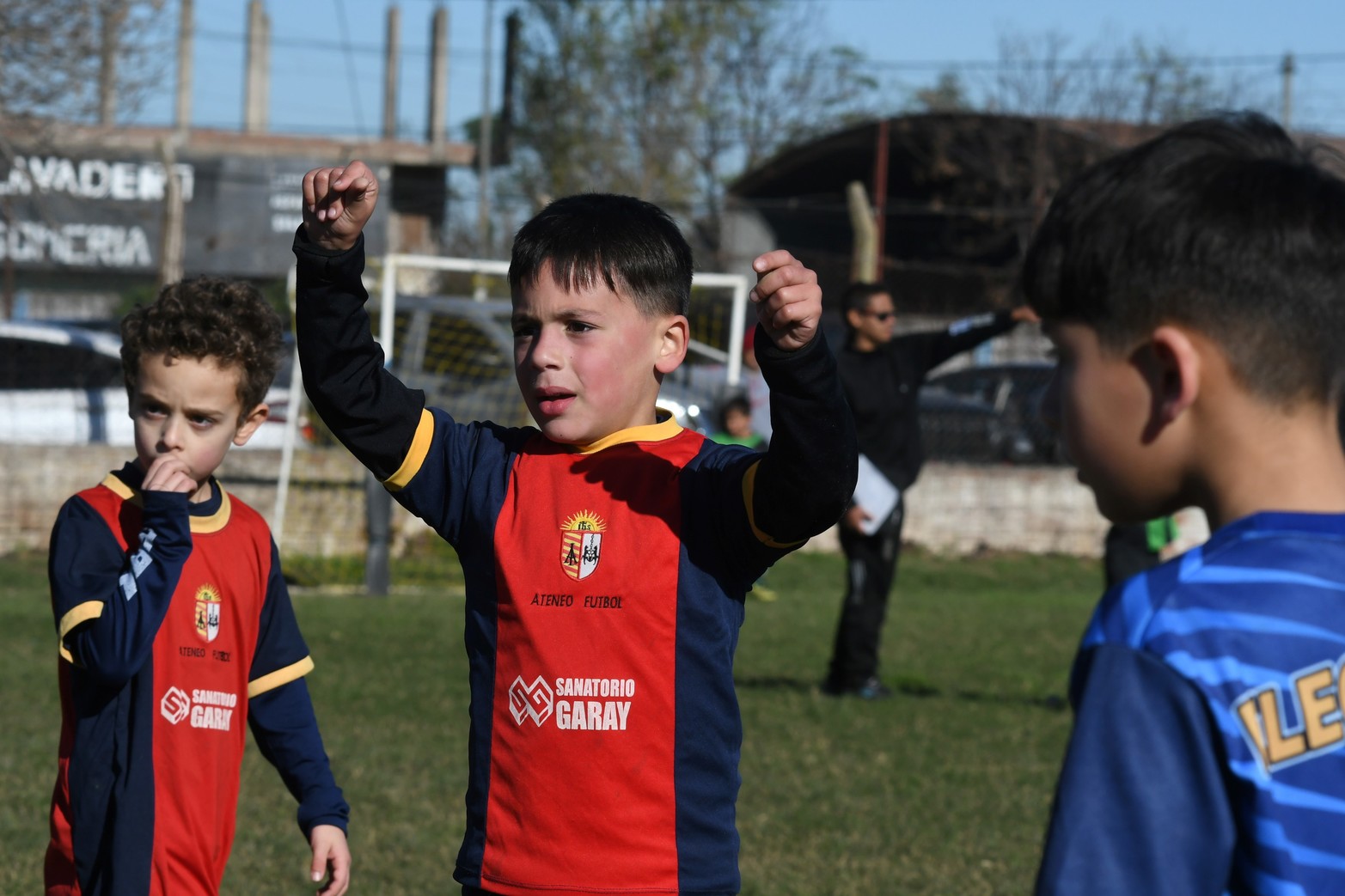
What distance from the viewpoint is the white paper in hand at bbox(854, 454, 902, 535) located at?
809cm

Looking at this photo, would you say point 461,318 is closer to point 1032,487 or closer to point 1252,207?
point 1032,487

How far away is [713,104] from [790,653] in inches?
921

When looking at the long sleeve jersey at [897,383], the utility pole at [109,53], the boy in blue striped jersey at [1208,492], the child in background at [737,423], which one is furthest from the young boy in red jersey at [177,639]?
the utility pole at [109,53]

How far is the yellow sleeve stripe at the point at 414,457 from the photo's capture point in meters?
2.54

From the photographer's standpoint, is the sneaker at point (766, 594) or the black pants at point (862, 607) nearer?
the black pants at point (862, 607)

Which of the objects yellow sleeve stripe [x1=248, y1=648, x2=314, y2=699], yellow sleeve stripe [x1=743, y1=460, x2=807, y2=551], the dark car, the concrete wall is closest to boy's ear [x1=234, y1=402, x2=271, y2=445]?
yellow sleeve stripe [x1=248, y1=648, x2=314, y2=699]

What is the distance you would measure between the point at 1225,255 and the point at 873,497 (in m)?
6.79

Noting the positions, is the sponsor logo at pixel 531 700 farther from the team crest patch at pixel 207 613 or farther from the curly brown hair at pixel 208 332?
the curly brown hair at pixel 208 332

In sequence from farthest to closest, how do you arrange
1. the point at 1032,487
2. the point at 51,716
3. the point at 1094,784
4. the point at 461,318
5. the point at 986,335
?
the point at 1032,487 < the point at 461,318 < the point at 986,335 < the point at 51,716 < the point at 1094,784

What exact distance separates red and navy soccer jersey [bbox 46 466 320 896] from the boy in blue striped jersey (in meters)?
1.73

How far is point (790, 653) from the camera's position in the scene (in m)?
9.45

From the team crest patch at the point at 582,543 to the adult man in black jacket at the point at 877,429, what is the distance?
18.4ft

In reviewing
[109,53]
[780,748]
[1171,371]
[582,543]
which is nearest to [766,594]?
[780,748]

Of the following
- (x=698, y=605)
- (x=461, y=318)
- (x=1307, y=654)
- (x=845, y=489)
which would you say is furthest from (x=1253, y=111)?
(x=461, y=318)
